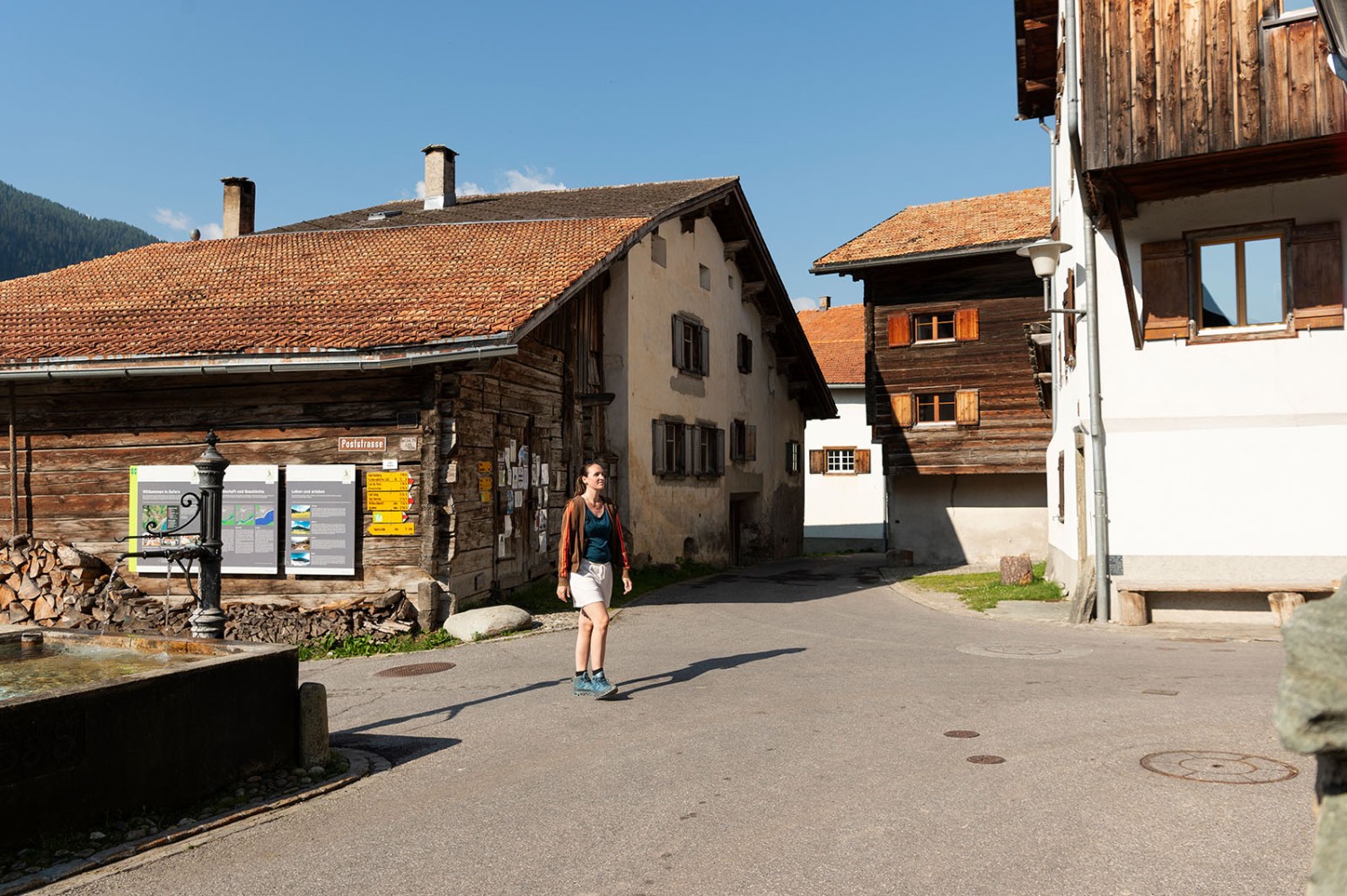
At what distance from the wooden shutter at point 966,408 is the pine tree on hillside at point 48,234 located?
124462 mm

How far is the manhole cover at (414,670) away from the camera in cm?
1038

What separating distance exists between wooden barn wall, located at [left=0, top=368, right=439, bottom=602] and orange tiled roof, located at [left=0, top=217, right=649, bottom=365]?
545 mm

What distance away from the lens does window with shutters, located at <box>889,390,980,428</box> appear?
86.1ft

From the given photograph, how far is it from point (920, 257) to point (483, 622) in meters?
16.1

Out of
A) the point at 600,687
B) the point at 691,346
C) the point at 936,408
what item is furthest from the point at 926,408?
the point at 600,687

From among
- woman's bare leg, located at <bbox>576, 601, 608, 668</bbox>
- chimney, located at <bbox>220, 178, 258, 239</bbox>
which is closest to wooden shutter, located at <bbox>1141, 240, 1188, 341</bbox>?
woman's bare leg, located at <bbox>576, 601, 608, 668</bbox>

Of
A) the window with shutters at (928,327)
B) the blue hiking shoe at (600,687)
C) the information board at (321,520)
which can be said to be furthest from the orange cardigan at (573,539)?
the window with shutters at (928,327)

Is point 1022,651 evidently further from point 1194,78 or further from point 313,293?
point 313,293

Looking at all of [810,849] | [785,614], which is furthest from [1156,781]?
[785,614]

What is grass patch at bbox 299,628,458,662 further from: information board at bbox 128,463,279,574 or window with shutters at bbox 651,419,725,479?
window with shutters at bbox 651,419,725,479

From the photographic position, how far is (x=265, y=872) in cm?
482

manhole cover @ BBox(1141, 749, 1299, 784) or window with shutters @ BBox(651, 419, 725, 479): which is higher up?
window with shutters @ BBox(651, 419, 725, 479)

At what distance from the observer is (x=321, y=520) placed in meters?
13.1

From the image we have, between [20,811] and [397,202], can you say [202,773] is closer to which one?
[20,811]
